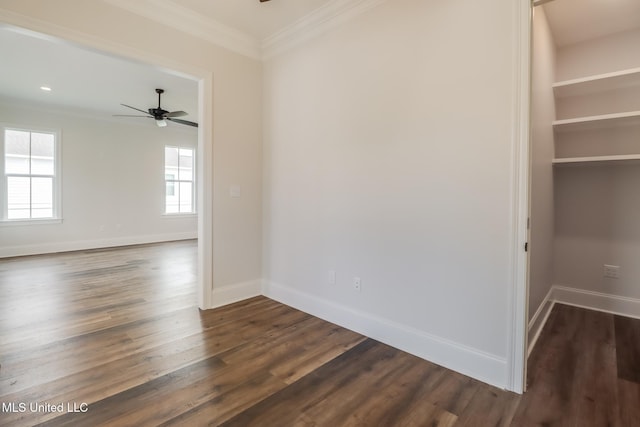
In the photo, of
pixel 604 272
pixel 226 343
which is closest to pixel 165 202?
pixel 226 343

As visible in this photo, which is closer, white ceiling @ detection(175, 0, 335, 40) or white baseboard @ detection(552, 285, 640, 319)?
white ceiling @ detection(175, 0, 335, 40)

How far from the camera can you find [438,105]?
6.84 ft

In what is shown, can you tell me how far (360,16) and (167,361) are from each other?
9.94 feet

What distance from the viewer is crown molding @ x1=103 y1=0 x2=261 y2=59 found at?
99.2 inches

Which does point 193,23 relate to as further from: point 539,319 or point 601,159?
point 539,319

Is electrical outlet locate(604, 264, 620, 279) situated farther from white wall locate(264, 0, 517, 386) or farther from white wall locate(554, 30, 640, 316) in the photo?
white wall locate(264, 0, 517, 386)

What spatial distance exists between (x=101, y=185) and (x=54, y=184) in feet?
2.44

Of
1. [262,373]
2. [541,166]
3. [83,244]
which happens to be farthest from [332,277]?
[83,244]

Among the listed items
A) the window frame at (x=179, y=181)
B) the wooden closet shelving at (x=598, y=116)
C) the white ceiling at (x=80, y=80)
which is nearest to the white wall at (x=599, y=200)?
the wooden closet shelving at (x=598, y=116)

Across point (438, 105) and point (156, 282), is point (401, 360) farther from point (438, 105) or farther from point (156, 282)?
point (156, 282)

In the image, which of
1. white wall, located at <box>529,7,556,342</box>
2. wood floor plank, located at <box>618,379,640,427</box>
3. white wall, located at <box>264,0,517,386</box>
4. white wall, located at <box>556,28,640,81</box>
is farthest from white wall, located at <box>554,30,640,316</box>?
white wall, located at <box>264,0,517,386</box>

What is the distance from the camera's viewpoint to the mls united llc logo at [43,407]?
161 centimetres

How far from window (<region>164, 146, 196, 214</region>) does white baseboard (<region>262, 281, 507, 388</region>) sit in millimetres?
5575

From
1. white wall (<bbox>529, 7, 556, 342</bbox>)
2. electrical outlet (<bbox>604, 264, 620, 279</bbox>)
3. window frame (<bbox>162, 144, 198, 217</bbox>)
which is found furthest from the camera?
window frame (<bbox>162, 144, 198, 217</bbox>)
